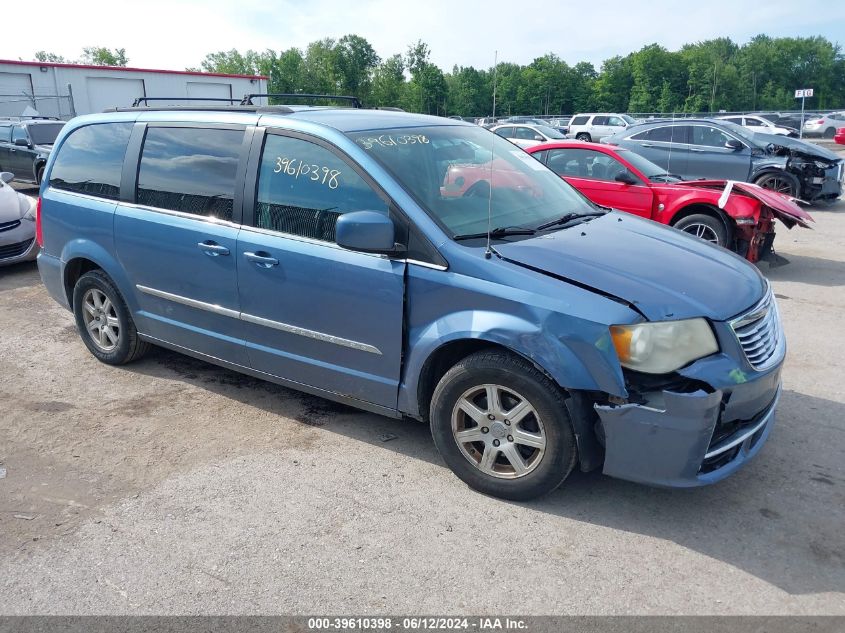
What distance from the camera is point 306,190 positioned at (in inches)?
152

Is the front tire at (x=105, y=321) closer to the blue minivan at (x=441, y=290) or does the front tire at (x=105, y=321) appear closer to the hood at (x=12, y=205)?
the blue minivan at (x=441, y=290)

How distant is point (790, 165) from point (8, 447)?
43.8 ft

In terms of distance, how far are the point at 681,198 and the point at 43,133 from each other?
46.1 ft

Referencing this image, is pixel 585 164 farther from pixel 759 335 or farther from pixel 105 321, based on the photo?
pixel 105 321

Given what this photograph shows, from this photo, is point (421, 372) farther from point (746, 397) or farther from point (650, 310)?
point (746, 397)

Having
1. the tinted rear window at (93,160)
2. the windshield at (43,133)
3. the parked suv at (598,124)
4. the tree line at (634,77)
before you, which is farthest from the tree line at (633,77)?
the tinted rear window at (93,160)

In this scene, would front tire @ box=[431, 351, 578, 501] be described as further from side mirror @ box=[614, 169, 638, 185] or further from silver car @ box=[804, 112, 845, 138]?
silver car @ box=[804, 112, 845, 138]

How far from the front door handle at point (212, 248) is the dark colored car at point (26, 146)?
12.7 m

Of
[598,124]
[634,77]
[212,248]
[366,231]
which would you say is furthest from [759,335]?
[634,77]

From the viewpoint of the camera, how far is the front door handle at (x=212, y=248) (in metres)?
4.08

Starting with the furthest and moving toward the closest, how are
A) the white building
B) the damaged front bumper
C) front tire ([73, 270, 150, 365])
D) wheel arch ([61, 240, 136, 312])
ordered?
the white building
front tire ([73, 270, 150, 365])
wheel arch ([61, 240, 136, 312])
the damaged front bumper

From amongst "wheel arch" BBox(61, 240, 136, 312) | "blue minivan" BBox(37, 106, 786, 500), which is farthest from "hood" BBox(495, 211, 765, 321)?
"wheel arch" BBox(61, 240, 136, 312)

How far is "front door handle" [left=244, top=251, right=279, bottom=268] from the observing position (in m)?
3.87

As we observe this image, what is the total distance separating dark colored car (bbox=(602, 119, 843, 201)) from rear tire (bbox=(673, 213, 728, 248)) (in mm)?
4717
